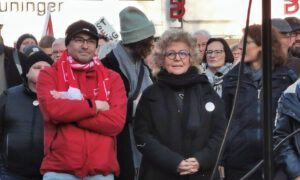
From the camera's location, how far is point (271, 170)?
318 centimetres

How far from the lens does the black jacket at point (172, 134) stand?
5082 mm

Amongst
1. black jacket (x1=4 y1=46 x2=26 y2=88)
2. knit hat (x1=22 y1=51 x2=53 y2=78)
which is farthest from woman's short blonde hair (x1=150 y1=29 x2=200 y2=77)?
black jacket (x1=4 y1=46 x2=26 y2=88)

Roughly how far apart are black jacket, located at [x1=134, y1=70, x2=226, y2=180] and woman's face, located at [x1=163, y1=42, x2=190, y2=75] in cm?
16

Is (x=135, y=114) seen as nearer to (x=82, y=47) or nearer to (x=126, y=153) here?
(x=126, y=153)

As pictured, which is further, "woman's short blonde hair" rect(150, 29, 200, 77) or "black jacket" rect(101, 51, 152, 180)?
"black jacket" rect(101, 51, 152, 180)

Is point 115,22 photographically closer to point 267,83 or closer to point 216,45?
point 216,45

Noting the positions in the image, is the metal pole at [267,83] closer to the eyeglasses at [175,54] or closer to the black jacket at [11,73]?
the eyeglasses at [175,54]

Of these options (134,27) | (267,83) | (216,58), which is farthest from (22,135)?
(216,58)

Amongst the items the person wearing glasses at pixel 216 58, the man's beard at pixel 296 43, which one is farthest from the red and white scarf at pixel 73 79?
the man's beard at pixel 296 43

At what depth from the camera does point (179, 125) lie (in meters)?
5.13

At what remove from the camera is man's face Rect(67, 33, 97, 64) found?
5.31 metres

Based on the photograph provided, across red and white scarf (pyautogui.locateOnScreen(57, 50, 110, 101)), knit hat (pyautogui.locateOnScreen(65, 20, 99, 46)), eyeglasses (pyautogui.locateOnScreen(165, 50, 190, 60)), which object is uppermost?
knit hat (pyautogui.locateOnScreen(65, 20, 99, 46))

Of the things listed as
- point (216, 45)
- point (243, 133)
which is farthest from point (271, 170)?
point (216, 45)

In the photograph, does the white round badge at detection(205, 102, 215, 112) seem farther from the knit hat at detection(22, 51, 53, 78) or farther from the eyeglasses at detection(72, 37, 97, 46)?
the knit hat at detection(22, 51, 53, 78)
